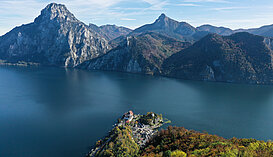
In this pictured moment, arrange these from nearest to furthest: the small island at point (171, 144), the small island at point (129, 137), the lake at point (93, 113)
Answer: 1. the small island at point (171, 144)
2. the small island at point (129, 137)
3. the lake at point (93, 113)

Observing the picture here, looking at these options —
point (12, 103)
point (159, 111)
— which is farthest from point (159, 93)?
point (12, 103)

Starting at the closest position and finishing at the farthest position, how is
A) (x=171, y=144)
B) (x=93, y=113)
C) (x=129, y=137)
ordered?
(x=171, y=144)
(x=129, y=137)
(x=93, y=113)

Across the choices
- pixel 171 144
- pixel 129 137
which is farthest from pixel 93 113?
pixel 171 144

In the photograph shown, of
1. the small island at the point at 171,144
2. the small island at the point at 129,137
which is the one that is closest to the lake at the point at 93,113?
the small island at the point at 129,137

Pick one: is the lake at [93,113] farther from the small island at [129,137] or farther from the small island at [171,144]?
the small island at [171,144]

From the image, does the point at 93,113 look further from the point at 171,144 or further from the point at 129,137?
the point at 171,144

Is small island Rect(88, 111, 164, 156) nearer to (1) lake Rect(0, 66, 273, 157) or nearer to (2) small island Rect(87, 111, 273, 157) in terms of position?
(2) small island Rect(87, 111, 273, 157)

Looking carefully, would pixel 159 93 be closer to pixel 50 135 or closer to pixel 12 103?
pixel 50 135
